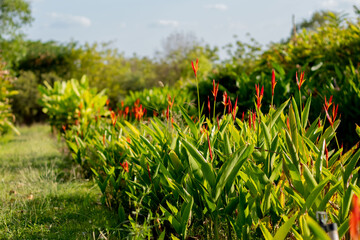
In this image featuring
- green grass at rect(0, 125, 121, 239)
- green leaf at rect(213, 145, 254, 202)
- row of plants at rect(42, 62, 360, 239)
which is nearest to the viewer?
row of plants at rect(42, 62, 360, 239)

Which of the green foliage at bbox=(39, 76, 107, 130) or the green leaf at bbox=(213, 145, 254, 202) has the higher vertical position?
the green leaf at bbox=(213, 145, 254, 202)

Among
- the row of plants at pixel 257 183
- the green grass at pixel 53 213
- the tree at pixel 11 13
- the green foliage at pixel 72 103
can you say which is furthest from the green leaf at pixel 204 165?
the tree at pixel 11 13

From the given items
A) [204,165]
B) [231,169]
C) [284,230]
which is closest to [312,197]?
[284,230]

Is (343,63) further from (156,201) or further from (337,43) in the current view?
(156,201)

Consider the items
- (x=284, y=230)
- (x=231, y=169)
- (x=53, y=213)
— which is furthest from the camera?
(x=53, y=213)

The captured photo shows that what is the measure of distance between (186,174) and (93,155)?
2.61 metres

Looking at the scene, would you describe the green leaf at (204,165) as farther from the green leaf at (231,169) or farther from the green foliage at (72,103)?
the green foliage at (72,103)

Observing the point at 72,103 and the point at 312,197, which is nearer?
the point at 312,197

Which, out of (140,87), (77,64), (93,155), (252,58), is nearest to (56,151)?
(93,155)

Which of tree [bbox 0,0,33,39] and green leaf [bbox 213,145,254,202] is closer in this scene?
green leaf [bbox 213,145,254,202]

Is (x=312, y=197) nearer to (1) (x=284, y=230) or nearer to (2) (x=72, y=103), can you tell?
(1) (x=284, y=230)

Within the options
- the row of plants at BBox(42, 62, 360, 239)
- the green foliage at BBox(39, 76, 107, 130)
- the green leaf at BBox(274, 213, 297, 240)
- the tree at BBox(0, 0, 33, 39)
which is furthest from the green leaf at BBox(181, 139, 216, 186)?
the tree at BBox(0, 0, 33, 39)

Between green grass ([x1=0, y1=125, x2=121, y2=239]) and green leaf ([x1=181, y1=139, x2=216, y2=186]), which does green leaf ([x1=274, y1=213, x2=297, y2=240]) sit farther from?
green grass ([x1=0, y1=125, x2=121, y2=239])

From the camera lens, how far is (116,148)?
3.82 m
